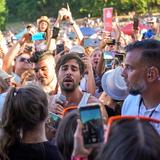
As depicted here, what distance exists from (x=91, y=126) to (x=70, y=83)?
2.52 meters

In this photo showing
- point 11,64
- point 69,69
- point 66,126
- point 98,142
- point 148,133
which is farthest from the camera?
point 11,64

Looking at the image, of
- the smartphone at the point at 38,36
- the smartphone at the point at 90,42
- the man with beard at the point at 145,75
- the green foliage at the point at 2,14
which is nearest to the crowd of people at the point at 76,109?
the man with beard at the point at 145,75

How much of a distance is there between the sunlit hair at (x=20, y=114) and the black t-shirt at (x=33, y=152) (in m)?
0.04

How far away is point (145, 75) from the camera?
3.41 metres

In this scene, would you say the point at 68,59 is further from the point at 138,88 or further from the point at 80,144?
the point at 80,144

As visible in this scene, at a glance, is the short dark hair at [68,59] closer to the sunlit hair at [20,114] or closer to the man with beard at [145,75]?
the man with beard at [145,75]

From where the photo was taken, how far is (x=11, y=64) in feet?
22.0

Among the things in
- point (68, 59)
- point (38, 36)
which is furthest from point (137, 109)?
point (38, 36)

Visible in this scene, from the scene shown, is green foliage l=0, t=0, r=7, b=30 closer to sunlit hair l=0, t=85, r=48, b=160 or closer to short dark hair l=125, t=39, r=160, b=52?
short dark hair l=125, t=39, r=160, b=52

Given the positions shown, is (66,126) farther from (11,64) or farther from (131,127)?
(11,64)

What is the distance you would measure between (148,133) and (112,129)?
14 centimetres

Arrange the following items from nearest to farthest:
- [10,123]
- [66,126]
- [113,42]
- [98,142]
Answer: [98,142]
[66,126]
[10,123]
[113,42]

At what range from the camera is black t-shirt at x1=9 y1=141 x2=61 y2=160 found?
3.06 metres

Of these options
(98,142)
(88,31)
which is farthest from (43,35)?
(88,31)
